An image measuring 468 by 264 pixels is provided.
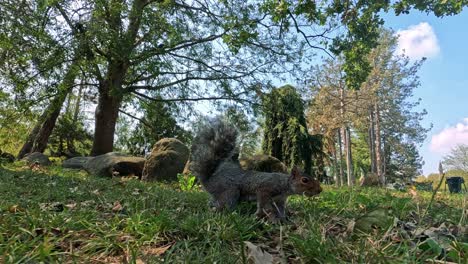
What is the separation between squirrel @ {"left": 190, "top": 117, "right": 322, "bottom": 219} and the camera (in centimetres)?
269

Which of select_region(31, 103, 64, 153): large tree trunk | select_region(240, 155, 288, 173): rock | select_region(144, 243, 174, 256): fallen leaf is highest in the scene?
select_region(31, 103, 64, 153): large tree trunk

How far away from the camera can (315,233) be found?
1.81 metres

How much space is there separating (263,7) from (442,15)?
13.5 feet

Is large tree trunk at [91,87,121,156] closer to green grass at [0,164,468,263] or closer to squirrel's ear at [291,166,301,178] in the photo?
green grass at [0,164,468,263]

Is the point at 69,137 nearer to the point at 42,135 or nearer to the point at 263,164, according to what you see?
the point at 42,135

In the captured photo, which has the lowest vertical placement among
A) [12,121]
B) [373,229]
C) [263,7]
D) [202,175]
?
[373,229]

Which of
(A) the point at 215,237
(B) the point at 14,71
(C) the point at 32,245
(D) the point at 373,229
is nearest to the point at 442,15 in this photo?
(D) the point at 373,229

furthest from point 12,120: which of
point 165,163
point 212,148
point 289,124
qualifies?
point 212,148

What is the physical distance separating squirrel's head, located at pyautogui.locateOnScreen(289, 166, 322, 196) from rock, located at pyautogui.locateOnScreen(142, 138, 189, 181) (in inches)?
266

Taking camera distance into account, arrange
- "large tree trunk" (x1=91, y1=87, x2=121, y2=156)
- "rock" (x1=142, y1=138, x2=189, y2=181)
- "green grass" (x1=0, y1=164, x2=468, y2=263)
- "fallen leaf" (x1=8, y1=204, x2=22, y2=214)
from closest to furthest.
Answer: "green grass" (x1=0, y1=164, x2=468, y2=263)
"fallen leaf" (x1=8, y1=204, x2=22, y2=214)
"rock" (x1=142, y1=138, x2=189, y2=181)
"large tree trunk" (x1=91, y1=87, x2=121, y2=156)

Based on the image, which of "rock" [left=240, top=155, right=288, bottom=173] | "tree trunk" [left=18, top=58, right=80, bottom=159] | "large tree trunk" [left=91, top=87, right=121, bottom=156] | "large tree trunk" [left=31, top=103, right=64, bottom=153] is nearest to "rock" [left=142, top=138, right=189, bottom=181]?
"rock" [left=240, top=155, right=288, bottom=173]

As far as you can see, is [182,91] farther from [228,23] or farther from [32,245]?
[32,245]

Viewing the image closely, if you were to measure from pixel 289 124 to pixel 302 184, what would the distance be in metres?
12.6

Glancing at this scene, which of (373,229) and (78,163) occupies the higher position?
(78,163)
